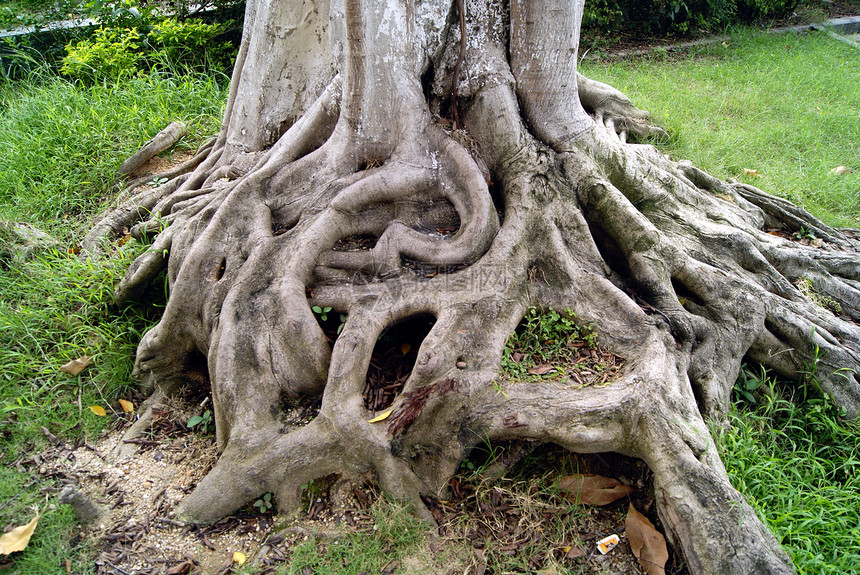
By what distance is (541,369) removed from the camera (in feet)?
10.7

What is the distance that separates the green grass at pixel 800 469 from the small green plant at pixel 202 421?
2968mm

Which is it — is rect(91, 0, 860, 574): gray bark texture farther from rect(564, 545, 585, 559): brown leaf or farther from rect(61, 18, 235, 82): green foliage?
rect(61, 18, 235, 82): green foliage

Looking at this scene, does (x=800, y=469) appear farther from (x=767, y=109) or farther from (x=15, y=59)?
(x=15, y=59)

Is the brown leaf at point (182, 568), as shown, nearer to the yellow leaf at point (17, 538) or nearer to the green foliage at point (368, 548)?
the green foliage at point (368, 548)

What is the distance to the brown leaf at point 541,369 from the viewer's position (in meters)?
3.23

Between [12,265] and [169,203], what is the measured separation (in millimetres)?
1228

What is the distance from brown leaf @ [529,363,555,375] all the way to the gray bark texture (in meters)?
0.23

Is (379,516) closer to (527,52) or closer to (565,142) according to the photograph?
(565,142)

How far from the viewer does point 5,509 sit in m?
2.87

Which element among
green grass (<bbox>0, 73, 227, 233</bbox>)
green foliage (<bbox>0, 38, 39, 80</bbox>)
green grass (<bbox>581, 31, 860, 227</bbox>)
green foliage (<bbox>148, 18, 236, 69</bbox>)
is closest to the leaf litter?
green grass (<bbox>0, 73, 227, 233</bbox>)

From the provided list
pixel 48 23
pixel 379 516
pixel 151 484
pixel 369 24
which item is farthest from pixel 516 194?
pixel 48 23

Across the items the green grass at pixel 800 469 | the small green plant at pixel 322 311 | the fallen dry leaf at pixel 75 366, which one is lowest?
the green grass at pixel 800 469

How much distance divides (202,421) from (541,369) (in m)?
2.06

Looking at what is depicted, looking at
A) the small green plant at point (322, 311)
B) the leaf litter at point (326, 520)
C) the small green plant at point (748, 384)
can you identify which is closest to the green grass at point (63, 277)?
the leaf litter at point (326, 520)
